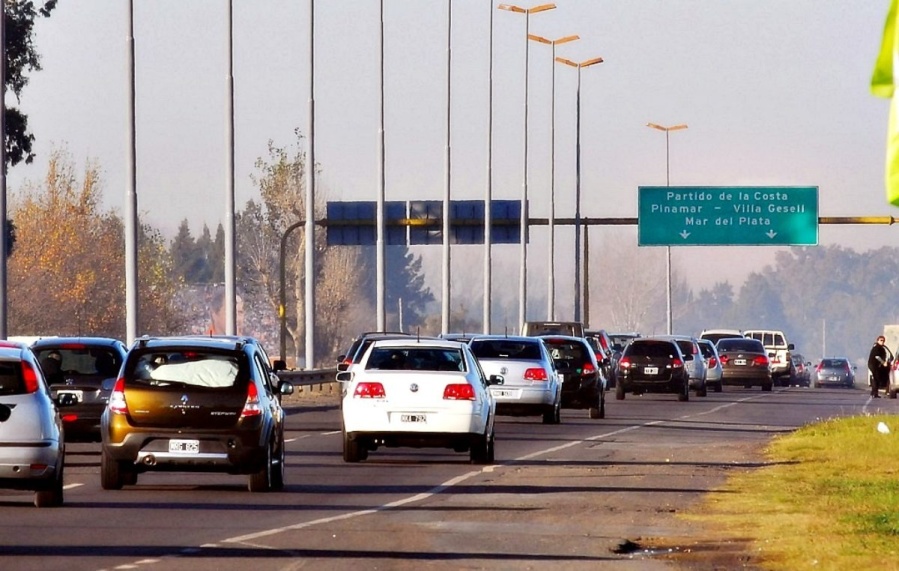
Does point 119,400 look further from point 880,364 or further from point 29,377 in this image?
point 880,364

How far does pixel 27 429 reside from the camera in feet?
62.7

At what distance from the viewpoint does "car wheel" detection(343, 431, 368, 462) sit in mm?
26984

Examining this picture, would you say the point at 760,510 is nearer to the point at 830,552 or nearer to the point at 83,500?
the point at 830,552

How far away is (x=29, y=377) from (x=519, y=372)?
1934 centimetres

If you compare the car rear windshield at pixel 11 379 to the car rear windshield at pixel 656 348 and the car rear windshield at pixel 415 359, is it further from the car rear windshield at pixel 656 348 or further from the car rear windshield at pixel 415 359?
the car rear windshield at pixel 656 348

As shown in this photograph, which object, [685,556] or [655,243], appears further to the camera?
[655,243]

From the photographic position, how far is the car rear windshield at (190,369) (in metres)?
21.7

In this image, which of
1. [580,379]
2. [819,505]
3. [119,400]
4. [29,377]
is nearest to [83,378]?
[119,400]

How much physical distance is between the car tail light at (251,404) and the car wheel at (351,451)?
17.4 ft

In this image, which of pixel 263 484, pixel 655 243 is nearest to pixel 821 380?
pixel 655 243

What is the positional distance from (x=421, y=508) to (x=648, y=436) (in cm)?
1628

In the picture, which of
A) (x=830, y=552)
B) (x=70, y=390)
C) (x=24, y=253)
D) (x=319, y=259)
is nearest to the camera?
(x=830, y=552)

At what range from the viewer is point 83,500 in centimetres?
2069

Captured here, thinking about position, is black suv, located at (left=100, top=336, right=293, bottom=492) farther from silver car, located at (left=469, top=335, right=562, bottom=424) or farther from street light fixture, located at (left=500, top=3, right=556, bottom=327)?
street light fixture, located at (left=500, top=3, right=556, bottom=327)
